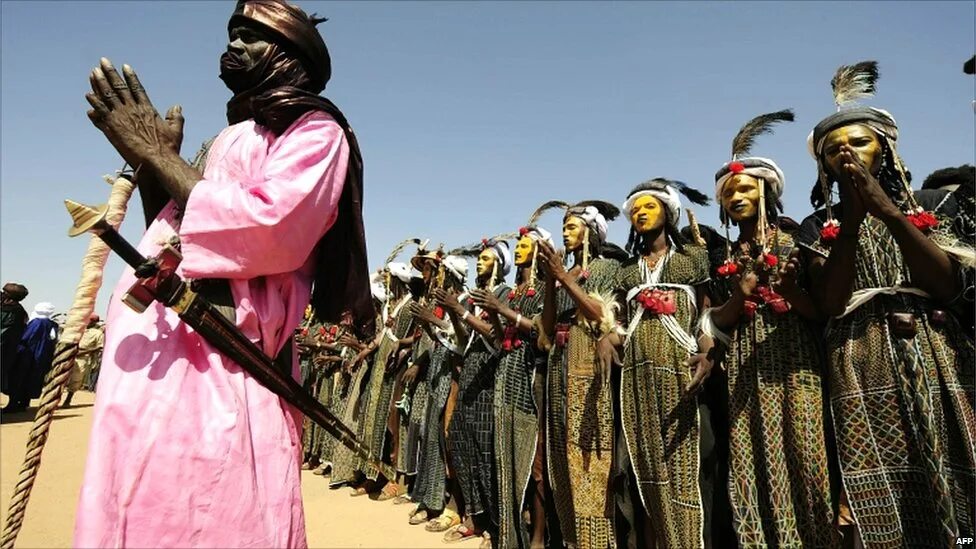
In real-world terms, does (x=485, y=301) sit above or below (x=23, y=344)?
below

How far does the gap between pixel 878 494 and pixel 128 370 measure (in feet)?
10.5

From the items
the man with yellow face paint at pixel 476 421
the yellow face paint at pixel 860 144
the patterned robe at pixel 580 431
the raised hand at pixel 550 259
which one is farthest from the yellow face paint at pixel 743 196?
the man with yellow face paint at pixel 476 421

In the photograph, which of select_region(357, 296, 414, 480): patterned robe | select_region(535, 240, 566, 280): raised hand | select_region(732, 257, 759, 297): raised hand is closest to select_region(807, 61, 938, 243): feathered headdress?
select_region(732, 257, 759, 297): raised hand

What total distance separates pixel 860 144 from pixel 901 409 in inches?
53.5

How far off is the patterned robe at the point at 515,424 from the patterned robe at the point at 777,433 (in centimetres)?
213

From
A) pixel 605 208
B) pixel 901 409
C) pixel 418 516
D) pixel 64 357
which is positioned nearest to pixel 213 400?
pixel 64 357

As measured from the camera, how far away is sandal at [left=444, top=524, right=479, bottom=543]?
578 cm

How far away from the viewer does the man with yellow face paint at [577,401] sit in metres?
4.46

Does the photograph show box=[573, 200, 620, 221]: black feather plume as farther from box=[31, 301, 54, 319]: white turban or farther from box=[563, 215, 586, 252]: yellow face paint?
box=[31, 301, 54, 319]: white turban

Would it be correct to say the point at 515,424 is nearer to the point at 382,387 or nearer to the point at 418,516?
the point at 418,516

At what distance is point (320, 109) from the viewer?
5.65 feet

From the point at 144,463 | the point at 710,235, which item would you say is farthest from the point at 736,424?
the point at 144,463

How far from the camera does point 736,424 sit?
3.46 metres

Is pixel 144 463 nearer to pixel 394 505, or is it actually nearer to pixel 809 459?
pixel 809 459
